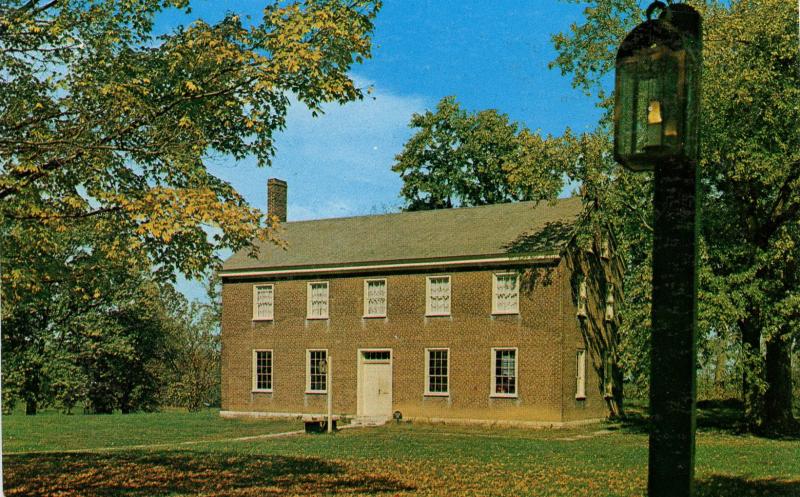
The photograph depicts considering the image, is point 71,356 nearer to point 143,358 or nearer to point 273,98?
point 143,358

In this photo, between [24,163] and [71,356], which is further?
[71,356]

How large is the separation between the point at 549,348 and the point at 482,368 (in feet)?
8.86

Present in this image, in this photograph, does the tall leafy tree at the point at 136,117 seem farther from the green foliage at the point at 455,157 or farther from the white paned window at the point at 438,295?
the green foliage at the point at 455,157

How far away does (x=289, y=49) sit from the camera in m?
12.3

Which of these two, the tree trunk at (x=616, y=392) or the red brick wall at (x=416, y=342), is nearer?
the red brick wall at (x=416, y=342)

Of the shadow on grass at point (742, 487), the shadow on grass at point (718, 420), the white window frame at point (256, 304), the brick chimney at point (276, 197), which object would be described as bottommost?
the shadow on grass at point (718, 420)

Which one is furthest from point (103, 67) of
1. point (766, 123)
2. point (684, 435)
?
point (766, 123)

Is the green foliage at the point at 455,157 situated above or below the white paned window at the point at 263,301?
above

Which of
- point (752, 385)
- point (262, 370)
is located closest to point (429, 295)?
point (262, 370)

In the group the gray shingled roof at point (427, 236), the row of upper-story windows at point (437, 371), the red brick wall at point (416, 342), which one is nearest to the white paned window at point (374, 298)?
the red brick wall at point (416, 342)

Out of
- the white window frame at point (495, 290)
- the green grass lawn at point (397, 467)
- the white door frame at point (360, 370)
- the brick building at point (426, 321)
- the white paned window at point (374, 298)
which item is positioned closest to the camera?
the green grass lawn at point (397, 467)

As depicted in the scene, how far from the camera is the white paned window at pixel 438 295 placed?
113 ft

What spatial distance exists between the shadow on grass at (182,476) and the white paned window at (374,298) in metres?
16.0

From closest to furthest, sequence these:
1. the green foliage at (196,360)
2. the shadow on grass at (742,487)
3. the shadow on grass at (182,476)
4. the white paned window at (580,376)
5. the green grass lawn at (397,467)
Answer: the shadow on grass at (182,476)
the green grass lawn at (397,467)
the shadow on grass at (742,487)
the white paned window at (580,376)
the green foliage at (196,360)
